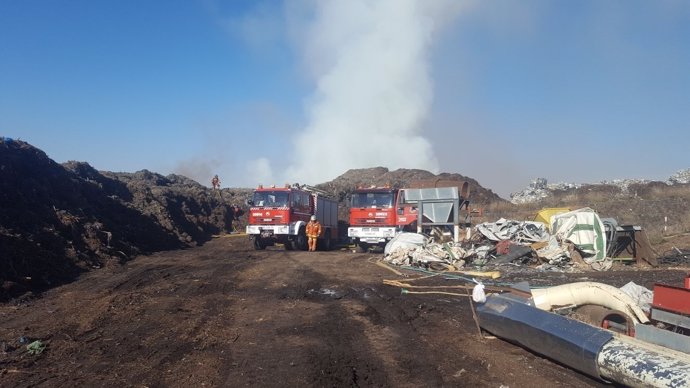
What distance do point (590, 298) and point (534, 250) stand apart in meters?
8.58

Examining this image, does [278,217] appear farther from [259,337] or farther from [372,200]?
[259,337]

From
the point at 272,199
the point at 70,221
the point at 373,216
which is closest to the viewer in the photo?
the point at 70,221

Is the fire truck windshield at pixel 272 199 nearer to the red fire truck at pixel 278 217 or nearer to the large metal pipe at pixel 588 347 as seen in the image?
the red fire truck at pixel 278 217

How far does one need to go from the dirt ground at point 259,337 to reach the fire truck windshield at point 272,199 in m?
9.03

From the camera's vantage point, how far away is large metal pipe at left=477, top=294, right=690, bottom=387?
431 cm

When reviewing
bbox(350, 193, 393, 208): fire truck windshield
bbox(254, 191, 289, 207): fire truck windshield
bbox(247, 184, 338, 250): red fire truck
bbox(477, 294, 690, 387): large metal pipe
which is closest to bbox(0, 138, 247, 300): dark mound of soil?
bbox(247, 184, 338, 250): red fire truck

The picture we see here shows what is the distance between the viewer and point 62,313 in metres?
8.62

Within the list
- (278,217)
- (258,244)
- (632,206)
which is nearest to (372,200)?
(278,217)

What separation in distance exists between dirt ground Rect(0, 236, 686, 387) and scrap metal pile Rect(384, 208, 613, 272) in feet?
5.89

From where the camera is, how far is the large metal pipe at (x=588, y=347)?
4.31 meters

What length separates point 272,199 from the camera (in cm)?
2158

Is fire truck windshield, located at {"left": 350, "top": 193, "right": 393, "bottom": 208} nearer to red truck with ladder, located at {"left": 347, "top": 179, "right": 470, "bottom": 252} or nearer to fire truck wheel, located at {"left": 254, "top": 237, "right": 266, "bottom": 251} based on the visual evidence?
red truck with ladder, located at {"left": 347, "top": 179, "right": 470, "bottom": 252}

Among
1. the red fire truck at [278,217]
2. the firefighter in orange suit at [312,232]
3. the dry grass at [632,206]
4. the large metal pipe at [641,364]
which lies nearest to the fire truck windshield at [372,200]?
the firefighter in orange suit at [312,232]

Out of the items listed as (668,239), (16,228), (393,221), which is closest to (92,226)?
(16,228)
